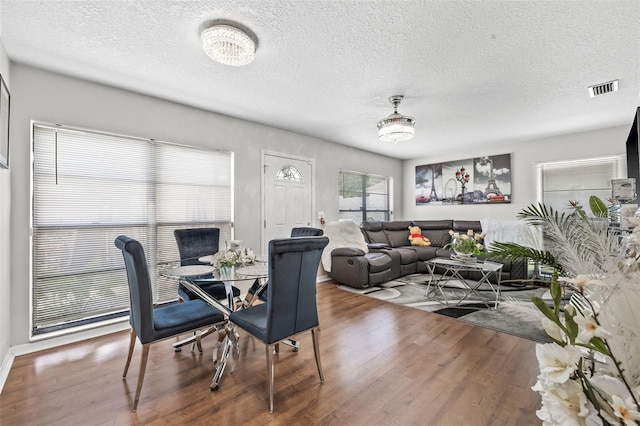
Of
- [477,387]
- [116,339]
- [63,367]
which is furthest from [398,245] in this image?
[63,367]

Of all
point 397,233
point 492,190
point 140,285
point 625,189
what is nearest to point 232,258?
point 140,285

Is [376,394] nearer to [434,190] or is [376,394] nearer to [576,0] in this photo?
[576,0]

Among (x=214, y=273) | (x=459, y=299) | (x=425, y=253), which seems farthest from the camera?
(x=425, y=253)

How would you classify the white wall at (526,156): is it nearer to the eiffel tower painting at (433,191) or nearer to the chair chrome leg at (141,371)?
the eiffel tower painting at (433,191)

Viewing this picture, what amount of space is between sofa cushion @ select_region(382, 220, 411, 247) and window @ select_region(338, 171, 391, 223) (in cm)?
46

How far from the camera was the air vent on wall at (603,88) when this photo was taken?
2869mm

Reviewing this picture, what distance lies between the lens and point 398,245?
6.09m

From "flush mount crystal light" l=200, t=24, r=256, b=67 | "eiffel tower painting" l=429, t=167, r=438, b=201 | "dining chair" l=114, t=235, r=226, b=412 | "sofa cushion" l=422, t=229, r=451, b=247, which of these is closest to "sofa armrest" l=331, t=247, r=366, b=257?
"sofa cushion" l=422, t=229, r=451, b=247

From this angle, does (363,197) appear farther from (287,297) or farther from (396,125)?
(287,297)

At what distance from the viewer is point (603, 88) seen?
296 centimetres

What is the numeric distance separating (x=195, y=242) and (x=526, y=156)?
5.76 meters

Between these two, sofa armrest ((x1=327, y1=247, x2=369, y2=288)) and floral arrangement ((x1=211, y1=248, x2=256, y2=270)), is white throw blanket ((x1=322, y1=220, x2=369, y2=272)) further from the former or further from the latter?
floral arrangement ((x1=211, y1=248, x2=256, y2=270))

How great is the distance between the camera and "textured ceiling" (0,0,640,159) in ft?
6.14

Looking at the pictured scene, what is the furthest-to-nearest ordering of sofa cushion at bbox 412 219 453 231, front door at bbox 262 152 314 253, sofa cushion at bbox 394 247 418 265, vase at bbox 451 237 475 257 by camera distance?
sofa cushion at bbox 412 219 453 231, sofa cushion at bbox 394 247 418 265, front door at bbox 262 152 314 253, vase at bbox 451 237 475 257
